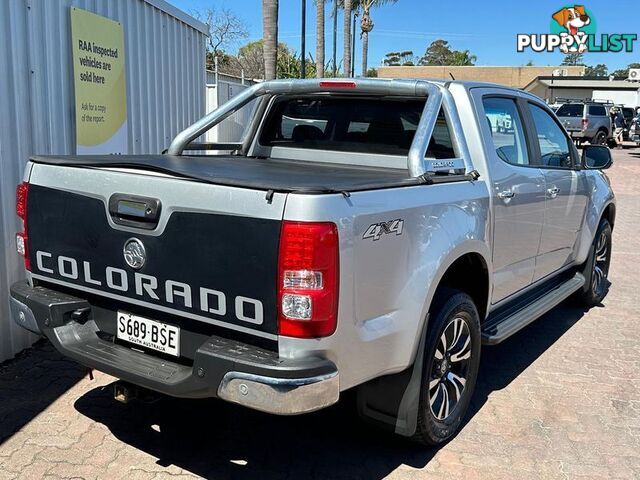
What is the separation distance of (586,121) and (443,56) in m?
71.1

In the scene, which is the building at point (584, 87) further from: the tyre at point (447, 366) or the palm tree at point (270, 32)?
the tyre at point (447, 366)

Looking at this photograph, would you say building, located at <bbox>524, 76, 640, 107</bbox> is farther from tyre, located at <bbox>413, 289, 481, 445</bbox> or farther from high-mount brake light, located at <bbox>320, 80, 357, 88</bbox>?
tyre, located at <bbox>413, 289, 481, 445</bbox>

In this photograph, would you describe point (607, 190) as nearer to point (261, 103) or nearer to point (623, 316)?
point (623, 316)

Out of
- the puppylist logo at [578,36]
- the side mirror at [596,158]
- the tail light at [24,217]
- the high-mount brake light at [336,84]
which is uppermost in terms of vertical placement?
the puppylist logo at [578,36]

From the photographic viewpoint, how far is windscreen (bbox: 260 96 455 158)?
4.07 m

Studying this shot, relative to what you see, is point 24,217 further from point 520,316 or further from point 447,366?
point 520,316

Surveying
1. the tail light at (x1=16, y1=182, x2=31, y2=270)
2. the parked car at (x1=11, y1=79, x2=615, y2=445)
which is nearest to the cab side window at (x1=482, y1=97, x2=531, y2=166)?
the parked car at (x1=11, y1=79, x2=615, y2=445)

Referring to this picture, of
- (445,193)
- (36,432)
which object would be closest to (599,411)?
(445,193)

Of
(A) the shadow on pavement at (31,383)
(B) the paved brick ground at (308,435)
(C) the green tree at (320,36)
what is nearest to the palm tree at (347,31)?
(C) the green tree at (320,36)

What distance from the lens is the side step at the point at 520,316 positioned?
4.03 meters

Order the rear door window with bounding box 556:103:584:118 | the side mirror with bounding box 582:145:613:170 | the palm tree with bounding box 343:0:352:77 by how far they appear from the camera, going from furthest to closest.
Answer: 1. the palm tree with bounding box 343:0:352:77
2. the rear door window with bounding box 556:103:584:118
3. the side mirror with bounding box 582:145:613:170

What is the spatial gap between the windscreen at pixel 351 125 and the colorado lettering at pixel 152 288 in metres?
1.77

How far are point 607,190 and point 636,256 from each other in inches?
126

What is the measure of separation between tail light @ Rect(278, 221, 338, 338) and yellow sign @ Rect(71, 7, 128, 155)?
342 centimetres
